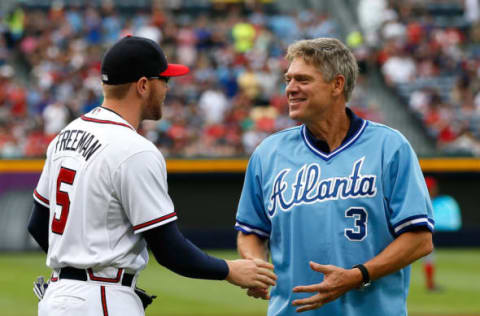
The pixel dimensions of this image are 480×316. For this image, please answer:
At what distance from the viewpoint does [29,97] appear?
1769 centimetres

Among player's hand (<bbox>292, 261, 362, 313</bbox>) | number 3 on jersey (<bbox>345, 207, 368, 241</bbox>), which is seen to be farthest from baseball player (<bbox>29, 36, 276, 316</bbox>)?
number 3 on jersey (<bbox>345, 207, 368, 241</bbox>)

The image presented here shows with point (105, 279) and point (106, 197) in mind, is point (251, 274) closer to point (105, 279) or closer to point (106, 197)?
point (105, 279)

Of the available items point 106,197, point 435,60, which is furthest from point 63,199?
point 435,60

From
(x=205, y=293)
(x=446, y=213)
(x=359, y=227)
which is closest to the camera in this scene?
(x=359, y=227)

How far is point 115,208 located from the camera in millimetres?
4016

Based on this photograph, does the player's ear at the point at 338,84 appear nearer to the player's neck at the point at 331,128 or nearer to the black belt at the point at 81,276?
the player's neck at the point at 331,128

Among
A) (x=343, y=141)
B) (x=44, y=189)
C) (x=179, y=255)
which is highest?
(x=343, y=141)

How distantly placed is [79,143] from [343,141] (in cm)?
130

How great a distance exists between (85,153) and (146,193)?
0.35 metres

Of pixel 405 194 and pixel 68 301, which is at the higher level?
pixel 405 194

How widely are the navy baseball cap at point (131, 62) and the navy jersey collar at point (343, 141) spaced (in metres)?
0.84

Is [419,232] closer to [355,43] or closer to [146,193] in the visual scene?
[146,193]

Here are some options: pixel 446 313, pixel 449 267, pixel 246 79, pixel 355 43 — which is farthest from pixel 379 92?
pixel 446 313

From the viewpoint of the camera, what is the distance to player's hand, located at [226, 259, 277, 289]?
4211 millimetres
